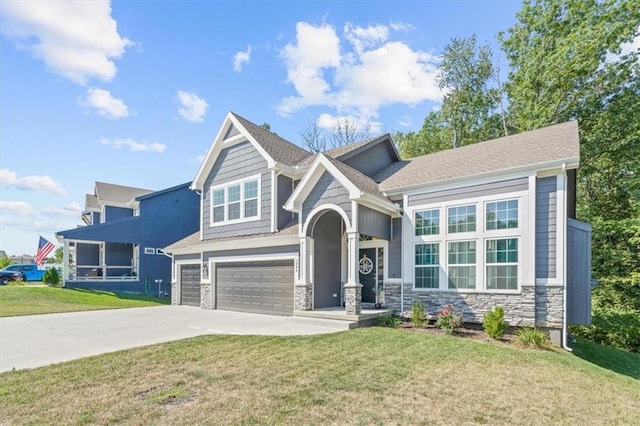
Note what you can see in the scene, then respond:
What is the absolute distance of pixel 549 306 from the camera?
8.70 m

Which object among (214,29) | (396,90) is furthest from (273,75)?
(396,90)

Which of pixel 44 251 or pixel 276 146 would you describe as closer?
pixel 276 146

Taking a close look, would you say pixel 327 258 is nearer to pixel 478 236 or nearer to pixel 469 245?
pixel 469 245

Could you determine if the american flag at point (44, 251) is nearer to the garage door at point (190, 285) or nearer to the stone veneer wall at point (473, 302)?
the garage door at point (190, 285)

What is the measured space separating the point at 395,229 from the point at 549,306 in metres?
4.57

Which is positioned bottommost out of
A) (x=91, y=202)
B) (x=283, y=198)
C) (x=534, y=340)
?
(x=534, y=340)

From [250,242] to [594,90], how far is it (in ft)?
62.2

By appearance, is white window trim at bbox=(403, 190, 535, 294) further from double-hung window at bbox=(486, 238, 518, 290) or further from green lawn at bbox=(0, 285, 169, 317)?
green lawn at bbox=(0, 285, 169, 317)

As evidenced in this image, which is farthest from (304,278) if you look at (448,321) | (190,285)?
(190,285)

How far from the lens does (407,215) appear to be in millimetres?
11195

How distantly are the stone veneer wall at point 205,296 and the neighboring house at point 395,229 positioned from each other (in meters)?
0.07

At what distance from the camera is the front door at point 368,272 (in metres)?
12.3

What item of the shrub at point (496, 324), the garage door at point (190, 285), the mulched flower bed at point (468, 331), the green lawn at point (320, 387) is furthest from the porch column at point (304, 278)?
the garage door at point (190, 285)

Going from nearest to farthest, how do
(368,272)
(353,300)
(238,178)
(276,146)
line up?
(353,300) < (368,272) < (276,146) < (238,178)
